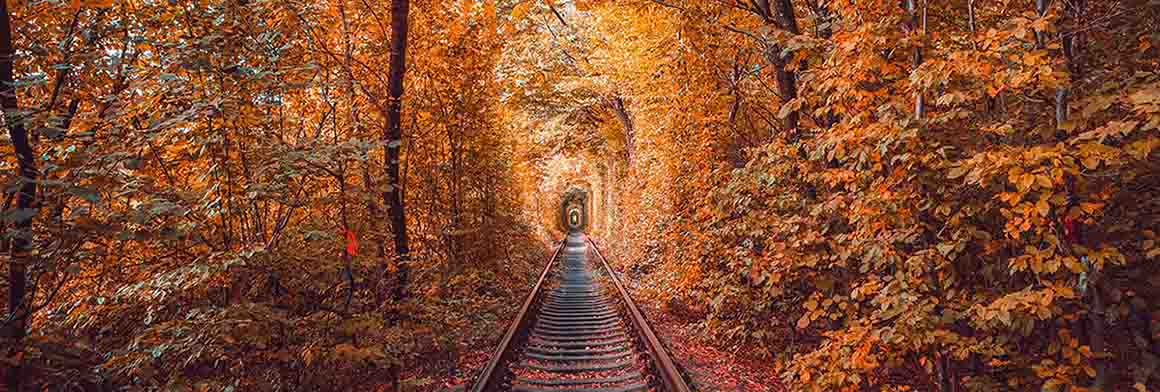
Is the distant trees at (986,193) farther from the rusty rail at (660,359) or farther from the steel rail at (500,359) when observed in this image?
the steel rail at (500,359)

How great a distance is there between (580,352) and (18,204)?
5395mm

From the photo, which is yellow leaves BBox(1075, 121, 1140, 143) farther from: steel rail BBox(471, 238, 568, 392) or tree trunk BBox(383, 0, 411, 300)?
→ tree trunk BBox(383, 0, 411, 300)

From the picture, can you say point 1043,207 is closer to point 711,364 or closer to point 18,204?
point 711,364

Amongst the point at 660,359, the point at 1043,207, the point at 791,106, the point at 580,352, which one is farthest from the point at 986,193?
the point at 580,352

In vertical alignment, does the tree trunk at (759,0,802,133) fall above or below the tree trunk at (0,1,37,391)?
above

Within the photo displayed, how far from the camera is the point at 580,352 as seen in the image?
6.61m

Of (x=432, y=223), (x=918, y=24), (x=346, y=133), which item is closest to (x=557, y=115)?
(x=432, y=223)

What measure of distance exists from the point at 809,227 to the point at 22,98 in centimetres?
577

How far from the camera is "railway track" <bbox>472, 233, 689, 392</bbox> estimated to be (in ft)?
16.8

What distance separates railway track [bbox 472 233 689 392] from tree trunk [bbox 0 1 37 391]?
2956 mm

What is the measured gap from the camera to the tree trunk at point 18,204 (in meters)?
2.40

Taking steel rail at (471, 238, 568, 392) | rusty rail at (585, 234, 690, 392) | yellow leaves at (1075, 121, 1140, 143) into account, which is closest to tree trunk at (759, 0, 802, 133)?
rusty rail at (585, 234, 690, 392)

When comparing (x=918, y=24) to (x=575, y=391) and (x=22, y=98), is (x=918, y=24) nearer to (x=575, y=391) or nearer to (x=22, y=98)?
(x=575, y=391)

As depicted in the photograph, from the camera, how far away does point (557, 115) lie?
67.1 ft
